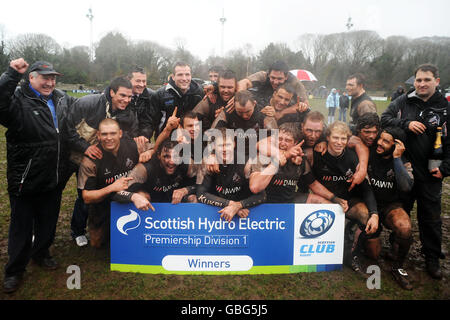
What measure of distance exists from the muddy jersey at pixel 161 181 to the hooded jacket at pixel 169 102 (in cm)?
70

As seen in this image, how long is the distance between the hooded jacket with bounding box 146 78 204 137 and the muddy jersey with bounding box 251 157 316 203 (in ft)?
5.50

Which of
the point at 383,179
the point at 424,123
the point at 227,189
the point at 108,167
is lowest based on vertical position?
the point at 227,189

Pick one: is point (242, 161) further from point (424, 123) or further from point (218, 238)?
point (424, 123)

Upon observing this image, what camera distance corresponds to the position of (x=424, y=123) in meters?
3.68

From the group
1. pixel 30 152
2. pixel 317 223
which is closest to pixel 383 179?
pixel 317 223

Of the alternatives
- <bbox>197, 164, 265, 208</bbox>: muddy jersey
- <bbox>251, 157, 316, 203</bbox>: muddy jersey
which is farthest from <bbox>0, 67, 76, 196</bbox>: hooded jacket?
<bbox>251, 157, 316, 203</bbox>: muddy jersey

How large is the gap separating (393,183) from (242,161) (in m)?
1.99

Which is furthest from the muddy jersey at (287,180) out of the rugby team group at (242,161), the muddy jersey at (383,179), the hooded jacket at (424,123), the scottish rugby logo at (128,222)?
the scottish rugby logo at (128,222)

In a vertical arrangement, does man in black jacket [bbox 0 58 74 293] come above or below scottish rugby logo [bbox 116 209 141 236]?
above

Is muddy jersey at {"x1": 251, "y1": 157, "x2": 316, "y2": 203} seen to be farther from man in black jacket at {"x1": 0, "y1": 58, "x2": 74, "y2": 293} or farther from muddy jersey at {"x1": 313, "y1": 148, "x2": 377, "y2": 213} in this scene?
man in black jacket at {"x1": 0, "y1": 58, "x2": 74, "y2": 293}

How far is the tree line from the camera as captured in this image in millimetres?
10680

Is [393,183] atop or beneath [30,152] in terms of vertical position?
Result: beneath

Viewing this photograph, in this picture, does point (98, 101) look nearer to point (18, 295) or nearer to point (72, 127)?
point (72, 127)

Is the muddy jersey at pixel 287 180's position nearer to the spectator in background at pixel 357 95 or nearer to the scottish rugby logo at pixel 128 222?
the spectator in background at pixel 357 95
